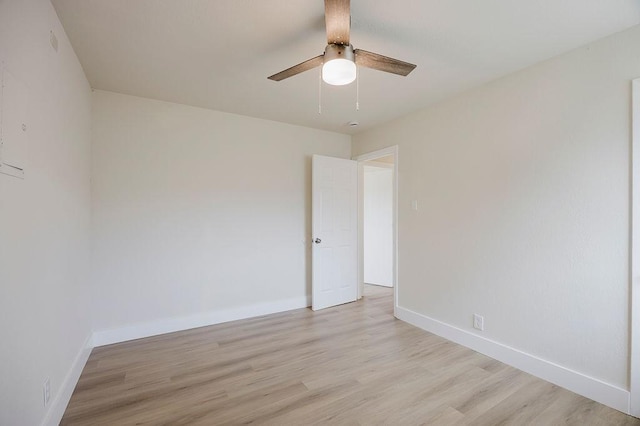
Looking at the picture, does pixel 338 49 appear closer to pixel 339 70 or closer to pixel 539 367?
pixel 339 70

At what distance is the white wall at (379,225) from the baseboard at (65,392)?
4508 mm

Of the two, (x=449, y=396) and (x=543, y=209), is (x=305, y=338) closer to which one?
(x=449, y=396)

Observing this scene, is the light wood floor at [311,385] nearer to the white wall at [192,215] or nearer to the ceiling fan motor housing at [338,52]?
the white wall at [192,215]

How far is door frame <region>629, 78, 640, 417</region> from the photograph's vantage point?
1.89 m

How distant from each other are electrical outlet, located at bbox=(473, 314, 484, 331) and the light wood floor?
26 cm

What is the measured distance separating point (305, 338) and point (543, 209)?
8.33 feet

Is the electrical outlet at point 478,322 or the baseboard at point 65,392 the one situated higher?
the electrical outlet at point 478,322

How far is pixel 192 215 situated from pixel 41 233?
5.90 feet

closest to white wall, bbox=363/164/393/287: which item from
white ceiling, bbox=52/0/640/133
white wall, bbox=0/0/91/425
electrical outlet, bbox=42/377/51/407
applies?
white ceiling, bbox=52/0/640/133

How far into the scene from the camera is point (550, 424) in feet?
6.02

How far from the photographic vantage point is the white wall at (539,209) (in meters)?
2.01

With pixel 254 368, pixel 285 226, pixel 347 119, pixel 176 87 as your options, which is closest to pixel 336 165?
pixel 347 119

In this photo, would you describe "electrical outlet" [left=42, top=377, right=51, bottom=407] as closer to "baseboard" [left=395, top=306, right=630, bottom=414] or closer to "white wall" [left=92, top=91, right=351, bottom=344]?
"white wall" [left=92, top=91, right=351, bottom=344]

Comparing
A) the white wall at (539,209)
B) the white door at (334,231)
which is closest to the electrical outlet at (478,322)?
the white wall at (539,209)
